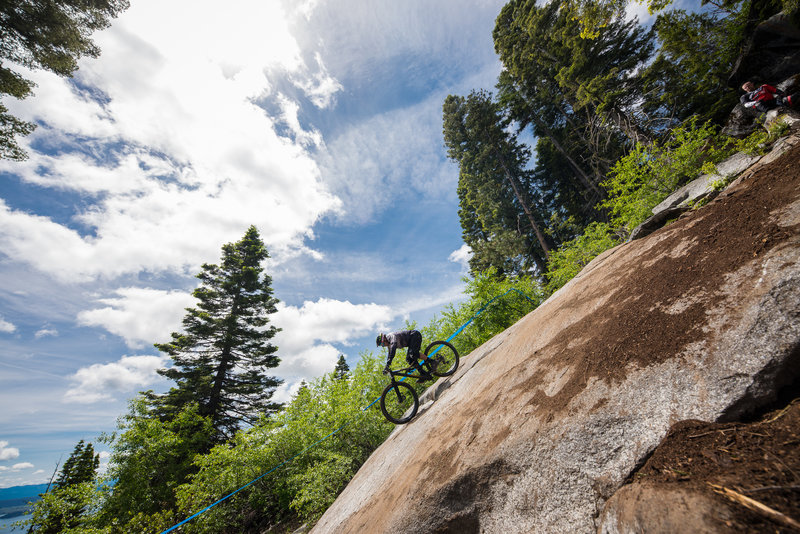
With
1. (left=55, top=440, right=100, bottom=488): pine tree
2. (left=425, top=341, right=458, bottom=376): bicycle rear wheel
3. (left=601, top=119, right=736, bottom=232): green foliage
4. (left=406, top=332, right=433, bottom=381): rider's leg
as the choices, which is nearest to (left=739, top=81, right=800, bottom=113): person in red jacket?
(left=601, top=119, right=736, bottom=232): green foliage

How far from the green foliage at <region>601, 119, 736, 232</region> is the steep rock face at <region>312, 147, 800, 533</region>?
574 cm

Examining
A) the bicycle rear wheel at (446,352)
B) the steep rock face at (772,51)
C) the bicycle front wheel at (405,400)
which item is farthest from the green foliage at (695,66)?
the bicycle front wheel at (405,400)

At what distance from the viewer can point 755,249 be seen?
279cm

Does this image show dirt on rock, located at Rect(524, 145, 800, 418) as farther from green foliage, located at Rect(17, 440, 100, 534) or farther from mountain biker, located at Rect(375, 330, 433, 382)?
green foliage, located at Rect(17, 440, 100, 534)

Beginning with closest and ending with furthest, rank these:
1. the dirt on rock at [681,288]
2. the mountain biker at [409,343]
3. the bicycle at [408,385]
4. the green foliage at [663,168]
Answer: the dirt on rock at [681,288]
the bicycle at [408,385]
the mountain biker at [409,343]
the green foliage at [663,168]

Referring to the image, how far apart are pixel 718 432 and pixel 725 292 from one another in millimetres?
1398

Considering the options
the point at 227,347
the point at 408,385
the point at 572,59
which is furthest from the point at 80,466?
the point at 572,59

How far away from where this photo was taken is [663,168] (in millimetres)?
9039

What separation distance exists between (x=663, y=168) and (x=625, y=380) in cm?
986

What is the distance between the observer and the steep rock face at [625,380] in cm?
224

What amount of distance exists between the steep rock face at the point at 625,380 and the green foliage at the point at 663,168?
226 inches

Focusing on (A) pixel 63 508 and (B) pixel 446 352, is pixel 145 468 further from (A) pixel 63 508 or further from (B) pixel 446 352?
(B) pixel 446 352

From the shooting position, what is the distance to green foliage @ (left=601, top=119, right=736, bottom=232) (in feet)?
27.7

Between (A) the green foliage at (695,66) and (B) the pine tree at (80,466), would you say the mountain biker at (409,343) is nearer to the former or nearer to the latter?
(A) the green foliage at (695,66)
